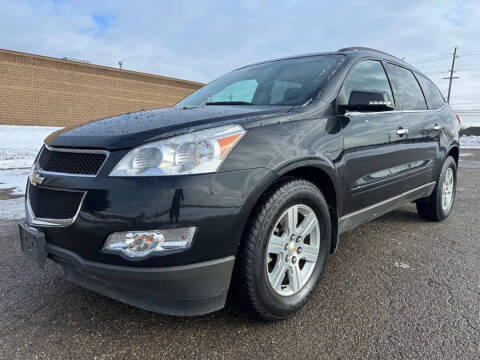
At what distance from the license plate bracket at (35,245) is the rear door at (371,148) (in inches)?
73.6

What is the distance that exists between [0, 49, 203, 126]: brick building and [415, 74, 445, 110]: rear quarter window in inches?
628

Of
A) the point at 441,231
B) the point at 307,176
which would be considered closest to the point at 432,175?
the point at 441,231

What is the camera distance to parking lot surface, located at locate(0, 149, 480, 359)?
5.80 feet

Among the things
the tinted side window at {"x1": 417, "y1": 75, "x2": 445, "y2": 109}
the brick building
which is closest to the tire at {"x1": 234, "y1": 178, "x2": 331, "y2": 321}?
the tinted side window at {"x1": 417, "y1": 75, "x2": 445, "y2": 109}

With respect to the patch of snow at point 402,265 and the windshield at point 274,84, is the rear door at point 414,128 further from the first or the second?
the windshield at point 274,84

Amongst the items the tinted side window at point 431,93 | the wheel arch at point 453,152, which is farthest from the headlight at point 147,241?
the wheel arch at point 453,152

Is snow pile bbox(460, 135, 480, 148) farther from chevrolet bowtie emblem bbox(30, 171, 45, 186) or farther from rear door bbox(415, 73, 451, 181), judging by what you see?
chevrolet bowtie emblem bbox(30, 171, 45, 186)

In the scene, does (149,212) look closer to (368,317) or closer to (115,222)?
(115,222)

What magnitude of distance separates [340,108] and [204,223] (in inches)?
54.2

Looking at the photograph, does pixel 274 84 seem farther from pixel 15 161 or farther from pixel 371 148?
pixel 15 161

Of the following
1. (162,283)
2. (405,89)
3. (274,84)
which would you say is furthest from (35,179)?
(405,89)

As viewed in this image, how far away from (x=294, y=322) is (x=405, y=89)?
264 cm

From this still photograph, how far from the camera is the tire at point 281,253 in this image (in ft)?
5.93

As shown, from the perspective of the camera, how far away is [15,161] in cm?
875
